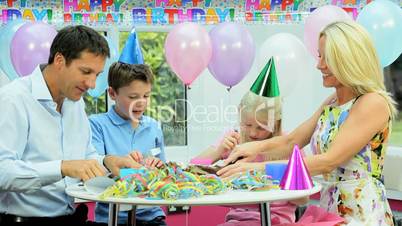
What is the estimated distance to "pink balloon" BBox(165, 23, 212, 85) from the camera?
342 cm

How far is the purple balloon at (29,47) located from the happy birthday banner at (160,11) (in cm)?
51

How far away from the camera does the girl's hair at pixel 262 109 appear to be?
2.86m

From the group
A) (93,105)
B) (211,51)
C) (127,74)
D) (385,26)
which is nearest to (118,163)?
(127,74)

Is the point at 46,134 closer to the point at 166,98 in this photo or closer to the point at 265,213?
the point at 265,213

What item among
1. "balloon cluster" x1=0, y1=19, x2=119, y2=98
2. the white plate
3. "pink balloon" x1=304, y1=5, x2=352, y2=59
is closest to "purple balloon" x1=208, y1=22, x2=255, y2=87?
"pink balloon" x1=304, y1=5, x2=352, y2=59

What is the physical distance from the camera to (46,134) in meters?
2.36

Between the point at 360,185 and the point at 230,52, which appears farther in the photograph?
the point at 230,52

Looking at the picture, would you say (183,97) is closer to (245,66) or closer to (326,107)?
(245,66)

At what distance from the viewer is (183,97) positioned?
181 inches

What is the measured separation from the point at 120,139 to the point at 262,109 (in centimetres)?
69

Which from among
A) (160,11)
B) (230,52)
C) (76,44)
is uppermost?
(160,11)

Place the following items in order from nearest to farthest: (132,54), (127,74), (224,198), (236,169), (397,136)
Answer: (224,198) < (236,169) < (127,74) < (132,54) < (397,136)

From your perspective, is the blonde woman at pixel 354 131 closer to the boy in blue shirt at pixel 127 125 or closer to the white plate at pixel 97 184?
the white plate at pixel 97 184

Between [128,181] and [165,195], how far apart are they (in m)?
0.17
